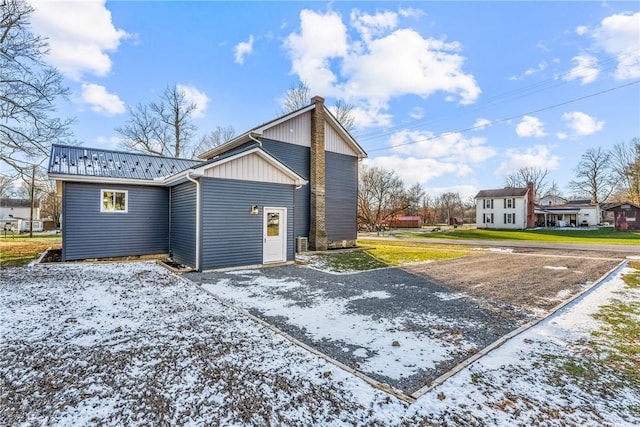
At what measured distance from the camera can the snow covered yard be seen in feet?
8.09

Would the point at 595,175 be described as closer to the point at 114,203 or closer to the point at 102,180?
the point at 114,203

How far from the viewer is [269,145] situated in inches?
503


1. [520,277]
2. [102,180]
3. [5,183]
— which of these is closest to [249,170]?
[102,180]

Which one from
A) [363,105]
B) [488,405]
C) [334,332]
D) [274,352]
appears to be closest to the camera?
[488,405]

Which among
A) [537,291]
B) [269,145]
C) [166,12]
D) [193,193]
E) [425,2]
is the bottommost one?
[537,291]

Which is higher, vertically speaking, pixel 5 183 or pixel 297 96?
pixel 297 96

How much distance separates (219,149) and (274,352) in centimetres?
1217

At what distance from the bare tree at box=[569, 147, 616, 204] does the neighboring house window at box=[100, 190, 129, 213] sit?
207 ft

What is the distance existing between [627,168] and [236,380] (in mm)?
57922

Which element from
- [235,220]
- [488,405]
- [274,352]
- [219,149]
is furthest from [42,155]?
[488,405]

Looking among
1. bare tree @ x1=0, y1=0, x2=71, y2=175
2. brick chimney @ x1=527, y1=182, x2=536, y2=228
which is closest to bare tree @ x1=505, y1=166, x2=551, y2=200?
brick chimney @ x1=527, y1=182, x2=536, y2=228

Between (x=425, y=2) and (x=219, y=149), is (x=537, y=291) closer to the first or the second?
(x=425, y=2)

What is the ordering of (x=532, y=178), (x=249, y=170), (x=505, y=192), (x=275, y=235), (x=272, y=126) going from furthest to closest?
(x=532, y=178) → (x=505, y=192) → (x=272, y=126) → (x=275, y=235) → (x=249, y=170)

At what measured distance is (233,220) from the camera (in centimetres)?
902
